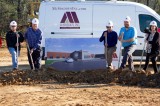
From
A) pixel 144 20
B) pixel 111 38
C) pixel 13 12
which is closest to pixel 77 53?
pixel 111 38

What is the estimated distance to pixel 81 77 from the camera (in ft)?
40.8

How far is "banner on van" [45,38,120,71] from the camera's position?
1409 cm

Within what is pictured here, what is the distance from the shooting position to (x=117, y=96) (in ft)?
32.6

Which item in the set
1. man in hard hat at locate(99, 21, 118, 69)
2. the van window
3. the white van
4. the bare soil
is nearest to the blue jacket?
man in hard hat at locate(99, 21, 118, 69)

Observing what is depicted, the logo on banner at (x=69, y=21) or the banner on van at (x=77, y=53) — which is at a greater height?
the logo on banner at (x=69, y=21)

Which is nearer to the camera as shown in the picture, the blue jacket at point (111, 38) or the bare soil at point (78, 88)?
the bare soil at point (78, 88)

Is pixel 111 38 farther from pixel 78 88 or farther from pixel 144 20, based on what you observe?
pixel 144 20

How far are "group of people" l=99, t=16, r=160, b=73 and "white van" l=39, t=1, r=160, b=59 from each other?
2.23 m

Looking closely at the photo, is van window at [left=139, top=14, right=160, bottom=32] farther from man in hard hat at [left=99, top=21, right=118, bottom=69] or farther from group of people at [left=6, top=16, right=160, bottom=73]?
man in hard hat at [left=99, top=21, right=118, bottom=69]

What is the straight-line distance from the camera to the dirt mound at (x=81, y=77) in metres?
11.9

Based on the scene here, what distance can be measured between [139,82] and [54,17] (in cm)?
527

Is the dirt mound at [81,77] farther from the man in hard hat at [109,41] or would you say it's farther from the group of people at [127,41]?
the man in hard hat at [109,41]

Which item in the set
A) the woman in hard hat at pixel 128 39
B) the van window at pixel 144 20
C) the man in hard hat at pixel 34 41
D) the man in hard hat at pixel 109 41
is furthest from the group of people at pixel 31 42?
the van window at pixel 144 20

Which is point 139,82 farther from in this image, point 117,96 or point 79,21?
point 79,21
